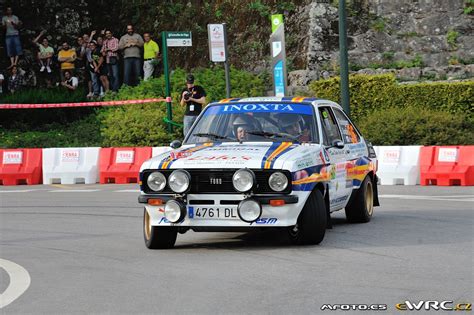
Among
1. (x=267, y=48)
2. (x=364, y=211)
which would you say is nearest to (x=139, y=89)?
(x=267, y=48)

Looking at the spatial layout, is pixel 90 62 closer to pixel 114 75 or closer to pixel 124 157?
pixel 114 75

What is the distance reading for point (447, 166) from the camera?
2138cm

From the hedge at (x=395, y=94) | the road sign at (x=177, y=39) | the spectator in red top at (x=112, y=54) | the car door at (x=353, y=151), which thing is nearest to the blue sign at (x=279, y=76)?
the road sign at (x=177, y=39)

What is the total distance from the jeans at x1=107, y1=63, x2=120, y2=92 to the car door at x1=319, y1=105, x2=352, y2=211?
19449 mm

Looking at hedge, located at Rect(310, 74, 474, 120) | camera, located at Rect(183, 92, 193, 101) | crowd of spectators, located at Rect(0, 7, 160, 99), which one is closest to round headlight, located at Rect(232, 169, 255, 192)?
camera, located at Rect(183, 92, 193, 101)

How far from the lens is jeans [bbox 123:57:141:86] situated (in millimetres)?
32969

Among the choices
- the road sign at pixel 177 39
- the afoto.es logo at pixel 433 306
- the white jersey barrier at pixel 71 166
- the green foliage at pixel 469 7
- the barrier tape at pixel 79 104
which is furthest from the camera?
the green foliage at pixel 469 7

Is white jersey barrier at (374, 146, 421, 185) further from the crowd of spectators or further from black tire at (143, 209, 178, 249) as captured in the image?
the crowd of spectators

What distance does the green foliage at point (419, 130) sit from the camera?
24188mm

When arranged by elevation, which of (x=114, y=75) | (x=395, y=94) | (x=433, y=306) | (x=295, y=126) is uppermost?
(x=295, y=126)

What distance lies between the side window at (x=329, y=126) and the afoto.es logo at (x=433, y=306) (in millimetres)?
4750

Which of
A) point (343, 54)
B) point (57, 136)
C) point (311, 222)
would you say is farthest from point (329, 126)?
point (57, 136)

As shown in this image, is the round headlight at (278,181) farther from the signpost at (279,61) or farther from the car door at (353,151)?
the signpost at (279,61)

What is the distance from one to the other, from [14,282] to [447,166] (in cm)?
1275
